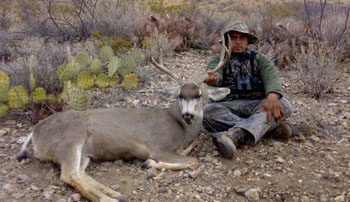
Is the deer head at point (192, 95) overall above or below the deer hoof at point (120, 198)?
above

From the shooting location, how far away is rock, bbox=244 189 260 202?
3.45 metres

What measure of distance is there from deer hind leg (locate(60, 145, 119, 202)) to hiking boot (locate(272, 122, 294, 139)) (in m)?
2.38

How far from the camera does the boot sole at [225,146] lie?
4.14m

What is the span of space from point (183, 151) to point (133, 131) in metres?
0.68

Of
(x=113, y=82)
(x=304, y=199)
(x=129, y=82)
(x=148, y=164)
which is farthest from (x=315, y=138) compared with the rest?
(x=113, y=82)

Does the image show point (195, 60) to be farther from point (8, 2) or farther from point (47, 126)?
point (8, 2)

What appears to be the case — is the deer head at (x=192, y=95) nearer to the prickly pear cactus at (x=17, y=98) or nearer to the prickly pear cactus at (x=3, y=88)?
the prickly pear cactus at (x=17, y=98)

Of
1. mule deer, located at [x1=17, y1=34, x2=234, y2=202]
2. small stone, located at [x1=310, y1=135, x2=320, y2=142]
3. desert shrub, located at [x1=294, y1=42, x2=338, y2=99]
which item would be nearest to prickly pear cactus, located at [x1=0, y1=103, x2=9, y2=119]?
mule deer, located at [x1=17, y1=34, x2=234, y2=202]

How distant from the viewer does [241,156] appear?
4.31 meters

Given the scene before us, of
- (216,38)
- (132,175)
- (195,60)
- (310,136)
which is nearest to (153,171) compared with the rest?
(132,175)

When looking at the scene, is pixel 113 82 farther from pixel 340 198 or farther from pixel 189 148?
pixel 340 198

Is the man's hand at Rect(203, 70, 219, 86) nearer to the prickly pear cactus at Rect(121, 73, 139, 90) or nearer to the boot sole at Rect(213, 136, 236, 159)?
the boot sole at Rect(213, 136, 236, 159)

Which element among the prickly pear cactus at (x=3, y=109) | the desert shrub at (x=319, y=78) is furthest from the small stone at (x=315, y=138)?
the prickly pear cactus at (x=3, y=109)

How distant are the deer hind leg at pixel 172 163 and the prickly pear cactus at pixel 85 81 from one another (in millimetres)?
2070
